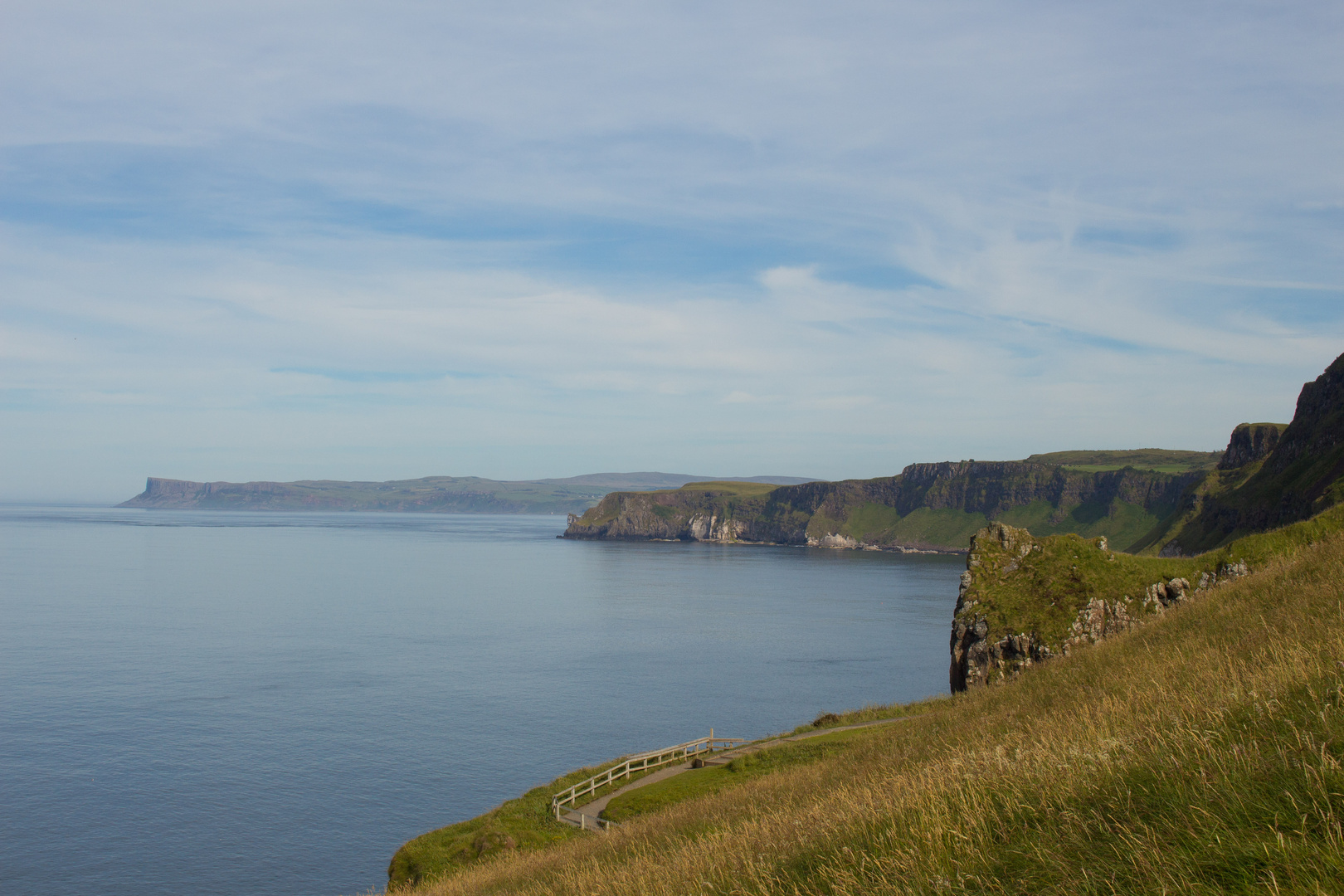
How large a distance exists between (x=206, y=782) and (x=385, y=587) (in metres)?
113

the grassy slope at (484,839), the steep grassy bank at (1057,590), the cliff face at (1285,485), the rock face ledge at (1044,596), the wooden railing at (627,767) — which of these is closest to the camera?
the grassy slope at (484,839)

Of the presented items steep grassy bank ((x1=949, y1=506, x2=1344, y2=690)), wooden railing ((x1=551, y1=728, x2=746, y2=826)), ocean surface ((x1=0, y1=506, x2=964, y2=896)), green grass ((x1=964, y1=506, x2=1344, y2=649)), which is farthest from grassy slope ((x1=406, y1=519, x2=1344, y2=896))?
ocean surface ((x1=0, y1=506, x2=964, y2=896))

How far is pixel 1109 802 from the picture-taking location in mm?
7883

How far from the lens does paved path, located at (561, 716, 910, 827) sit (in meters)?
39.0

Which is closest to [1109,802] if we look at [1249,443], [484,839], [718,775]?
[484,839]

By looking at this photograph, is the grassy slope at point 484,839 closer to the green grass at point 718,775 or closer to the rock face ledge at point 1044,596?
the green grass at point 718,775

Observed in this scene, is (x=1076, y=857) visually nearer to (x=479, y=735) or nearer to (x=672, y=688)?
(x=479, y=735)

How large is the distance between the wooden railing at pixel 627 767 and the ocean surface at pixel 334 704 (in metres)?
9.13

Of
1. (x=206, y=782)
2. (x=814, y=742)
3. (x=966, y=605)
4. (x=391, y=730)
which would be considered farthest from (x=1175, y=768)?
(x=391, y=730)

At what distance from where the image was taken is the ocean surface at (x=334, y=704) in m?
49.9

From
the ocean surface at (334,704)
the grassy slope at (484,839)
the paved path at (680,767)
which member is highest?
the paved path at (680,767)

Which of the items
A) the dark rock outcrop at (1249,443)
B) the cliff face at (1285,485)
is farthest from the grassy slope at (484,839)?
the dark rock outcrop at (1249,443)

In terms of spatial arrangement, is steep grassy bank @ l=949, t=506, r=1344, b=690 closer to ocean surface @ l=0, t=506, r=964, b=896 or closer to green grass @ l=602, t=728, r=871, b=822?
green grass @ l=602, t=728, r=871, b=822

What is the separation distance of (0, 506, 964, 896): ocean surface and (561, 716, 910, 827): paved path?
952 cm
